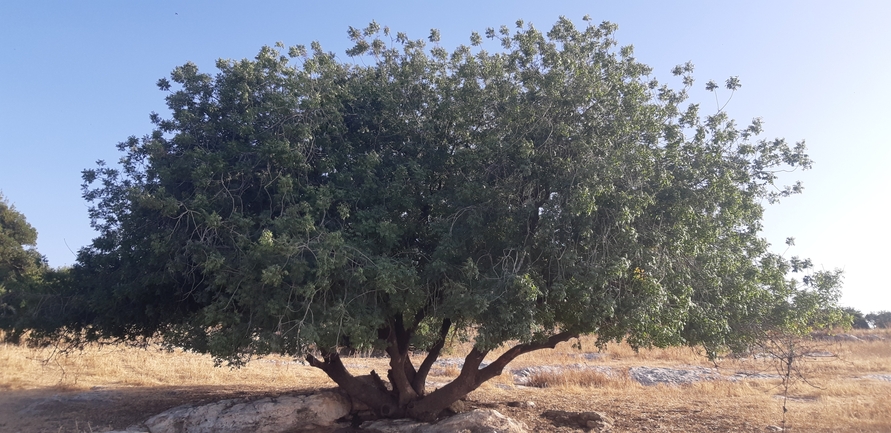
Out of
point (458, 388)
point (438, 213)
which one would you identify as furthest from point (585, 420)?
point (438, 213)

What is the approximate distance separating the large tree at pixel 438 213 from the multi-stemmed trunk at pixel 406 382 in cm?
9

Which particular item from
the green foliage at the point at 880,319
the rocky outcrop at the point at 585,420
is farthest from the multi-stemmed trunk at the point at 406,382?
the green foliage at the point at 880,319

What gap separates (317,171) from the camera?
12.1m

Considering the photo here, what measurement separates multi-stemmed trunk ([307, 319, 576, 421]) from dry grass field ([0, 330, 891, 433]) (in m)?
1.47

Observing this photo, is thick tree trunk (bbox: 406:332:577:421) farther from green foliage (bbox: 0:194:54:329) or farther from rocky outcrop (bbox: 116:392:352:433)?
green foliage (bbox: 0:194:54:329)

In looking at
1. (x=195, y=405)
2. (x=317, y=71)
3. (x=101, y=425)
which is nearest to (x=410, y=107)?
(x=317, y=71)

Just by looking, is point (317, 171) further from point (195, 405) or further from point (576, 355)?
point (576, 355)

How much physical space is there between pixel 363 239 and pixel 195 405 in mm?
6289

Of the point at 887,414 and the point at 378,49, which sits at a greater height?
the point at 378,49

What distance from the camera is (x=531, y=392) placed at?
19.5 meters

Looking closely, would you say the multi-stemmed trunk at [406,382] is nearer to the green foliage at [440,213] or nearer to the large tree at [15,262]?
the green foliage at [440,213]

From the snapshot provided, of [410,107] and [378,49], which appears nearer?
[410,107]

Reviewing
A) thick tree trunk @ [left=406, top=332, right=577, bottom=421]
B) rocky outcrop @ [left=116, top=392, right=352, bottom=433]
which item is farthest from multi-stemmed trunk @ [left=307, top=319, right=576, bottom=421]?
rocky outcrop @ [left=116, top=392, right=352, bottom=433]

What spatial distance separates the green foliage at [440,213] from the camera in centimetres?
981
